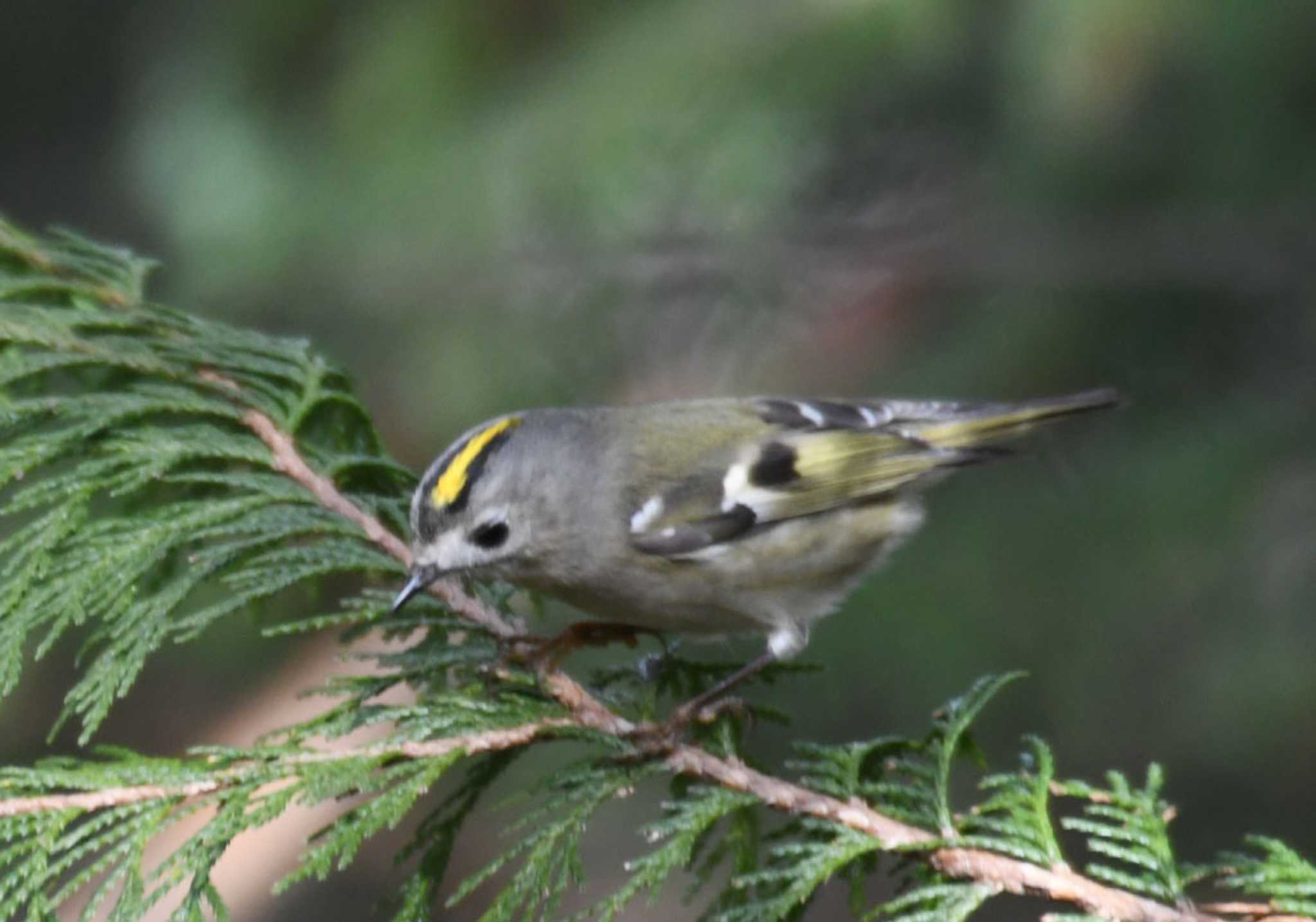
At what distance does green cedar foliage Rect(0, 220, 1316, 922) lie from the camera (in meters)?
1.11

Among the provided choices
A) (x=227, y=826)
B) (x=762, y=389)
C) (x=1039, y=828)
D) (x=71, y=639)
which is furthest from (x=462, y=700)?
(x=71, y=639)

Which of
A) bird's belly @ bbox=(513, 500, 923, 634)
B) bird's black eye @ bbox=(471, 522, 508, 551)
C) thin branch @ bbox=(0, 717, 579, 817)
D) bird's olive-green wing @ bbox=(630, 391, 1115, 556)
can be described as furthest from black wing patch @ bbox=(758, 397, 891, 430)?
thin branch @ bbox=(0, 717, 579, 817)

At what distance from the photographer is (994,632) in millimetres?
2324

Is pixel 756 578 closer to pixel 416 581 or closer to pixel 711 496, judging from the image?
pixel 711 496

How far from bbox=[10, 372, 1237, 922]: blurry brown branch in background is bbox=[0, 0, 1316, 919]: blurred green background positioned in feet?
3.56

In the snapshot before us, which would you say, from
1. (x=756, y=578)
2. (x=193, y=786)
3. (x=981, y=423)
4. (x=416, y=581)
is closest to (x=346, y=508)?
(x=416, y=581)

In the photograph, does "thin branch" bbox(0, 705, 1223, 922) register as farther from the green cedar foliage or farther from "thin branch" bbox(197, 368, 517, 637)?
"thin branch" bbox(197, 368, 517, 637)

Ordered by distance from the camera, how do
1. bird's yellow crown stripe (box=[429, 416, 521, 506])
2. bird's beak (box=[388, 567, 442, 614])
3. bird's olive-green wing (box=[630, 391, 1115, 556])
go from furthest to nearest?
bird's olive-green wing (box=[630, 391, 1115, 556]), bird's yellow crown stripe (box=[429, 416, 521, 506]), bird's beak (box=[388, 567, 442, 614])

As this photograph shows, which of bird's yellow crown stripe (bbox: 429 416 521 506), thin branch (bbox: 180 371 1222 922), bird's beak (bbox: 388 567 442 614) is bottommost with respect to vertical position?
thin branch (bbox: 180 371 1222 922)

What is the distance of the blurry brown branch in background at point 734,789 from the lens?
1.09 meters

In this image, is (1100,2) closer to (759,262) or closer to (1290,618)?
(759,262)

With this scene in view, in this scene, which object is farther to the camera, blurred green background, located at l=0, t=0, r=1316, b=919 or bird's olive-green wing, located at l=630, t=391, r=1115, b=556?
blurred green background, located at l=0, t=0, r=1316, b=919

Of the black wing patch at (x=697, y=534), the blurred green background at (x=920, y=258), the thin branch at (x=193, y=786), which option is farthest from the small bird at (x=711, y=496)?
the thin branch at (x=193, y=786)

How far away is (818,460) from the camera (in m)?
2.03
